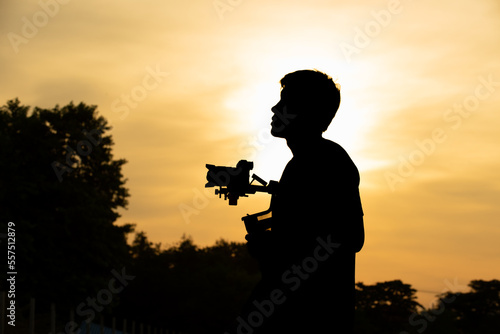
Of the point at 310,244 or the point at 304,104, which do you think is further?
the point at 304,104

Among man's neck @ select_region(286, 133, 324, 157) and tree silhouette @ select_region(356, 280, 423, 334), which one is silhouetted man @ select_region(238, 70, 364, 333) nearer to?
man's neck @ select_region(286, 133, 324, 157)

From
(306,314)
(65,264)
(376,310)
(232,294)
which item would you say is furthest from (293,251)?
(232,294)

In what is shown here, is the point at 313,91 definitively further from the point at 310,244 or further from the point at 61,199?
the point at 61,199

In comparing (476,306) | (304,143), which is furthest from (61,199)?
(476,306)

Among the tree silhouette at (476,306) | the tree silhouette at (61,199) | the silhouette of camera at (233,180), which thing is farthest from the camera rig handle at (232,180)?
the tree silhouette at (476,306)

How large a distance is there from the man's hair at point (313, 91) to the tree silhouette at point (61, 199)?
36.3m

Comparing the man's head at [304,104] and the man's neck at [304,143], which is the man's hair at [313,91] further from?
the man's neck at [304,143]

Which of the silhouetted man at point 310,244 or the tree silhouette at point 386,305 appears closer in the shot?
the silhouetted man at point 310,244

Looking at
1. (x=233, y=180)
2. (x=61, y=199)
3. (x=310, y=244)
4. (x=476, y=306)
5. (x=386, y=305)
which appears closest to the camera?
(x=233, y=180)

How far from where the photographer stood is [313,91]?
514 cm

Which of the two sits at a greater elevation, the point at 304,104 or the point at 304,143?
the point at 304,104

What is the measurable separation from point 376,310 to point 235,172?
79568 mm

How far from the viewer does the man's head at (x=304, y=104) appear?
5.14 metres

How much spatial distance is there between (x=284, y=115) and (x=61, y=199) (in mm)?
42129
